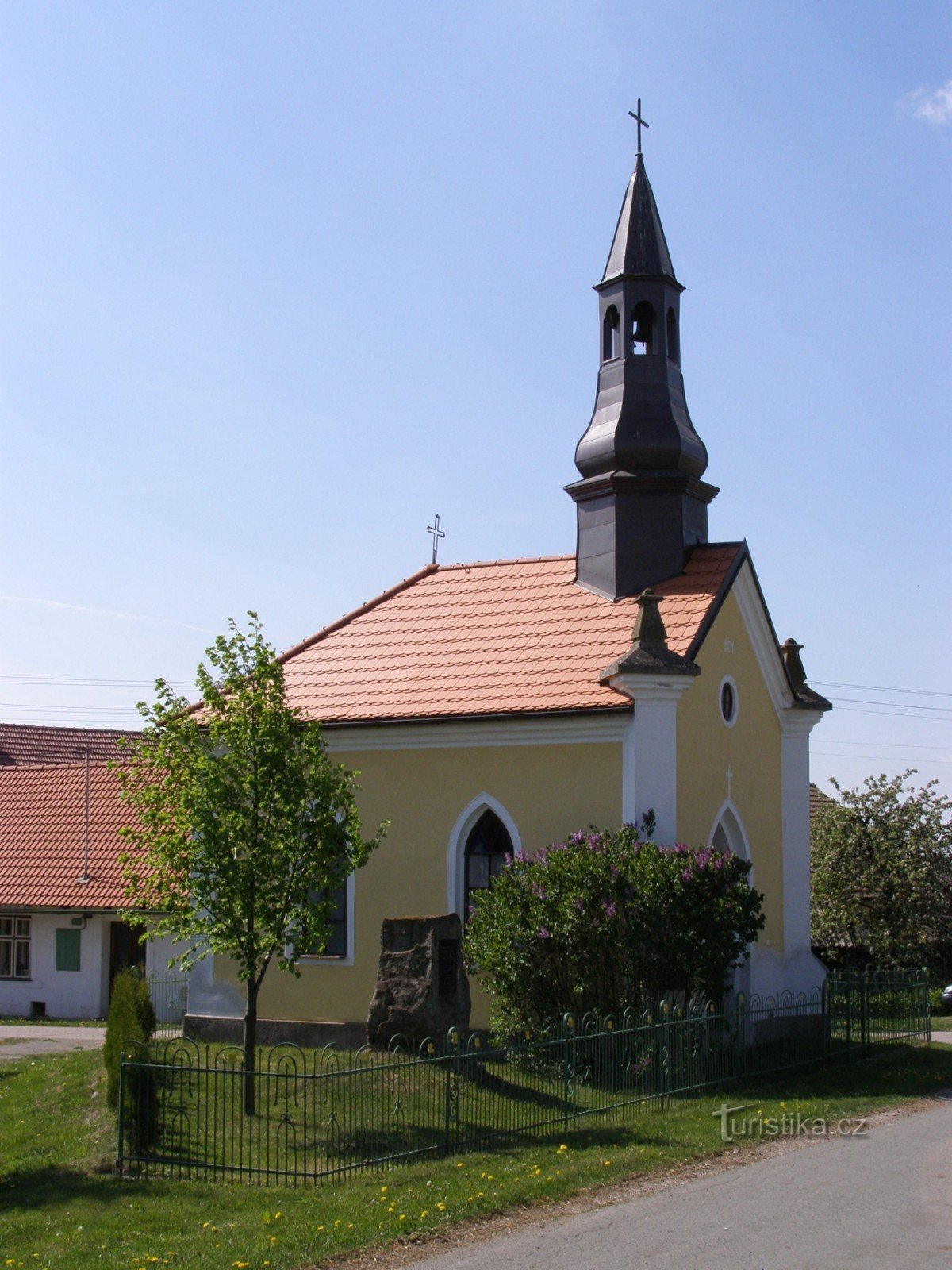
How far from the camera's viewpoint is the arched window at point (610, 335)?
909 inches

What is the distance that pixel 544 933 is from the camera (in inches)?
672

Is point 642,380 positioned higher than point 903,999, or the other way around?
point 642,380

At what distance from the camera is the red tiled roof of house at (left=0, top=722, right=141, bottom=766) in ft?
145

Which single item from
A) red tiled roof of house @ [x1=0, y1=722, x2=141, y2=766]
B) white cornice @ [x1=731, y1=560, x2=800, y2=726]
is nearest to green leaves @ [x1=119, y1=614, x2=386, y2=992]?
white cornice @ [x1=731, y1=560, x2=800, y2=726]

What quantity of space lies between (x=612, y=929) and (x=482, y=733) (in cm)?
391

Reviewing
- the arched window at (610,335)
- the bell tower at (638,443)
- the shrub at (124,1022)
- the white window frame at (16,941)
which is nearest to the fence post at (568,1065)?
the shrub at (124,1022)

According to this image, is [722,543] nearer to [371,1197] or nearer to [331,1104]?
[331,1104]

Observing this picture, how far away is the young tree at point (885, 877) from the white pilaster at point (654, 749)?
13067mm

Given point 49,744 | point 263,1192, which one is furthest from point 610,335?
point 49,744

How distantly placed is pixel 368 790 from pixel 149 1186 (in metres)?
9.07

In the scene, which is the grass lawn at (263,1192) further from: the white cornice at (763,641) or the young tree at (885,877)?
the young tree at (885,877)

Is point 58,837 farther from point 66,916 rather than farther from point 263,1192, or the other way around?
point 263,1192

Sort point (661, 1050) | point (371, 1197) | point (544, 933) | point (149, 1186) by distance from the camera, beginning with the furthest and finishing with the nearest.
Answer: point (544, 933), point (661, 1050), point (149, 1186), point (371, 1197)

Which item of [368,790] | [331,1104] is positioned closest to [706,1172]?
[331,1104]
